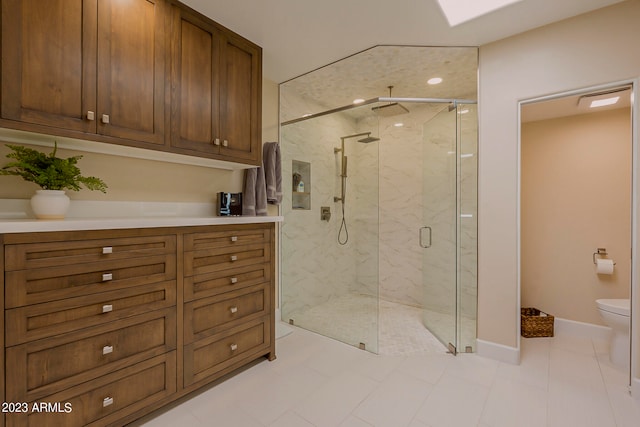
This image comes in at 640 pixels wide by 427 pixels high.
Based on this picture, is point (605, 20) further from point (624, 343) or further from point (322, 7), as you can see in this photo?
point (624, 343)

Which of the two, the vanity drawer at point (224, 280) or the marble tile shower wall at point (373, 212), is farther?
the marble tile shower wall at point (373, 212)

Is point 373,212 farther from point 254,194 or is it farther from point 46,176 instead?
point 46,176

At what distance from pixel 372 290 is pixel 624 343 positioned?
2053mm

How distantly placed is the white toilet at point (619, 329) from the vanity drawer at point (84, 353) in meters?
3.21

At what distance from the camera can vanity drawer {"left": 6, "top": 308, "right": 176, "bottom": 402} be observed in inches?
48.6

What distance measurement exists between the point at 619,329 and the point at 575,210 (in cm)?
110

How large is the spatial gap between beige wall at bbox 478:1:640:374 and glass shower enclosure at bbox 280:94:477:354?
137mm

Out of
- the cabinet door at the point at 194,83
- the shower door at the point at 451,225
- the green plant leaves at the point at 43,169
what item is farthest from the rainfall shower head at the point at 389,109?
the green plant leaves at the point at 43,169

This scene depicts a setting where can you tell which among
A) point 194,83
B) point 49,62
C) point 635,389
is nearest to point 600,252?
point 635,389

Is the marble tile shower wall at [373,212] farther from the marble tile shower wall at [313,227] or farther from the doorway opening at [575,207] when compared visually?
the doorway opening at [575,207]

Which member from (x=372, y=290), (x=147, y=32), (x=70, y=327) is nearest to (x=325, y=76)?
(x=147, y=32)

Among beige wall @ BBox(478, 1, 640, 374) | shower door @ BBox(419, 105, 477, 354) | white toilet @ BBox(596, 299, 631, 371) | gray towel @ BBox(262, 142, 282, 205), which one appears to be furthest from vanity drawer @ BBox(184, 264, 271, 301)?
white toilet @ BBox(596, 299, 631, 371)

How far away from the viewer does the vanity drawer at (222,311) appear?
1.84 meters

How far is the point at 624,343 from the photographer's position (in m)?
2.25
